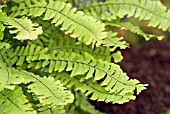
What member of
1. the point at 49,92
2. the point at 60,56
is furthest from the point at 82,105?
the point at 49,92

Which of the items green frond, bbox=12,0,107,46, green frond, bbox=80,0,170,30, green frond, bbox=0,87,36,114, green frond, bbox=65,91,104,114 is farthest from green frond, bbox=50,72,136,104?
green frond, bbox=65,91,104,114

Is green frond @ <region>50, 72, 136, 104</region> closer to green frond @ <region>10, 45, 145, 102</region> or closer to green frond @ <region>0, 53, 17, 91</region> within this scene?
green frond @ <region>10, 45, 145, 102</region>


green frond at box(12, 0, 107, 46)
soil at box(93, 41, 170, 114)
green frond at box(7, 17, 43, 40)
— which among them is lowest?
soil at box(93, 41, 170, 114)

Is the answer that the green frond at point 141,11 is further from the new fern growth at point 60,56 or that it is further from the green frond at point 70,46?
the green frond at point 70,46

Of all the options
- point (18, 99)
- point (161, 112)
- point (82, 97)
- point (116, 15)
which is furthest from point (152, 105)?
point (18, 99)

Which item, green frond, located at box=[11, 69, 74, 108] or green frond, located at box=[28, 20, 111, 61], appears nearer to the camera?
green frond, located at box=[11, 69, 74, 108]

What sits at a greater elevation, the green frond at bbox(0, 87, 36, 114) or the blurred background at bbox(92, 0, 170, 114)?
the green frond at bbox(0, 87, 36, 114)

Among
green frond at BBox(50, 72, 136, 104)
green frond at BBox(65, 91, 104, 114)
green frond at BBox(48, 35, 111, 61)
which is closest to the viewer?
green frond at BBox(50, 72, 136, 104)

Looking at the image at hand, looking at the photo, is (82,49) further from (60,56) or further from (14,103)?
(14,103)
